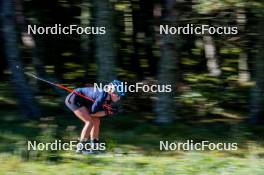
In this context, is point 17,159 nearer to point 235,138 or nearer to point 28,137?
point 28,137

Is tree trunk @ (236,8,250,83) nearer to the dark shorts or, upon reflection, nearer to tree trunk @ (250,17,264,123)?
tree trunk @ (250,17,264,123)

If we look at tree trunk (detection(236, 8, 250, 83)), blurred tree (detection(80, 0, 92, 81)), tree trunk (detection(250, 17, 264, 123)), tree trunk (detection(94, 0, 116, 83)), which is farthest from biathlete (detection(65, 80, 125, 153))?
blurred tree (detection(80, 0, 92, 81))

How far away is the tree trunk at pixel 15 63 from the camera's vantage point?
1219 cm

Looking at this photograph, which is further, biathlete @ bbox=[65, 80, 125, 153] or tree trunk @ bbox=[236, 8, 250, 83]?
tree trunk @ bbox=[236, 8, 250, 83]

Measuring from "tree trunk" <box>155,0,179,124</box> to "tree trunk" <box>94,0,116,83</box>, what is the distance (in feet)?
3.67

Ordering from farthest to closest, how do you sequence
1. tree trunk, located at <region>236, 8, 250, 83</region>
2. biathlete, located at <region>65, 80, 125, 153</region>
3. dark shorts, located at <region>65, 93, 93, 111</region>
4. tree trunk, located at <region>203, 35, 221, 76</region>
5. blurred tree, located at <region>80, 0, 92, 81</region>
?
tree trunk, located at <region>203, 35, 221, 76</region>, blurred tree, located at <region>80, 0, 92, 81</region>, tree trunk, located at <region>236, 8, 250, 83</region>, dark shorts, located at <region>65, 93, 93, 111</region>, biathlete, located at <region>65, 80, 125, 153</region>

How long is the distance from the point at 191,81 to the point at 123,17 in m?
2.59

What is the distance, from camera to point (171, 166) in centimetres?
937

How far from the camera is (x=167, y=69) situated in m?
12.6

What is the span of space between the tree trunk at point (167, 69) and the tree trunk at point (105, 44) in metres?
1.12

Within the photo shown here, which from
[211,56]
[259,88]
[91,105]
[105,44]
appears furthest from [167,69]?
[211,56]

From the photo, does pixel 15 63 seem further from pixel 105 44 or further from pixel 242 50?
pixel 242 50

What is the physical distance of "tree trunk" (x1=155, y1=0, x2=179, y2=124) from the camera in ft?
41.1

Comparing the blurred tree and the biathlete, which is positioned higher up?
the blurred tree
